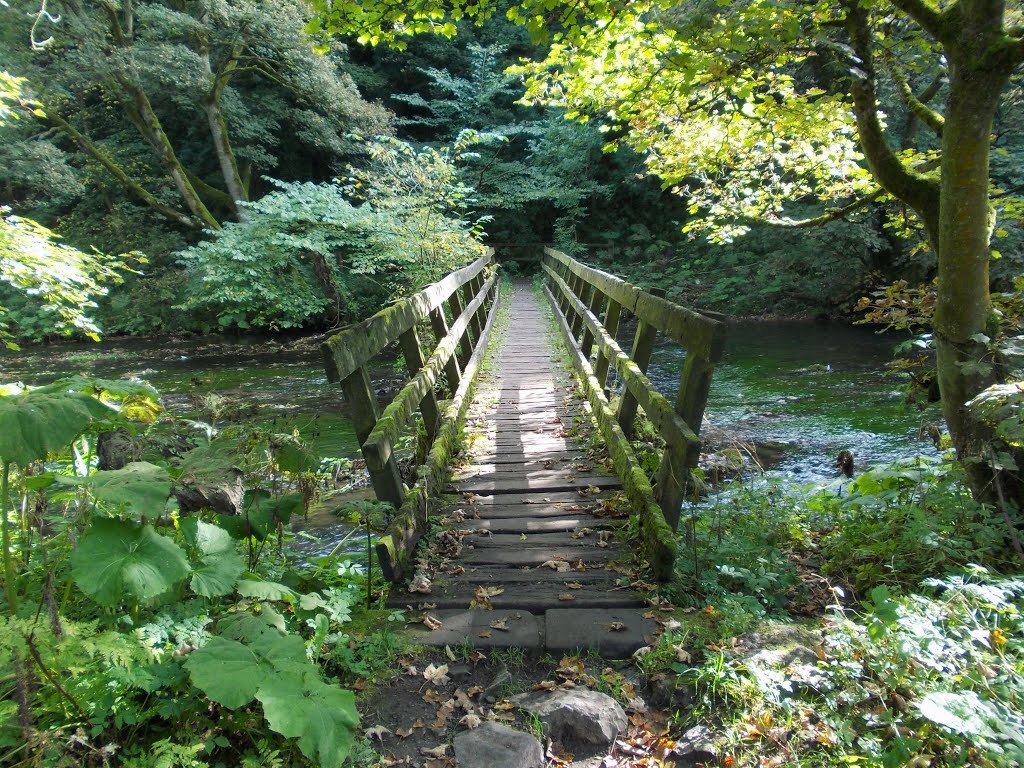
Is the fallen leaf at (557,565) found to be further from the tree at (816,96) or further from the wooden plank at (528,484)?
the tree at (816,96)

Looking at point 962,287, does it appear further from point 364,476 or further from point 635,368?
point 364,476

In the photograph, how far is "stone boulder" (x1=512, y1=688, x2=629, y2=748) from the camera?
206 cm

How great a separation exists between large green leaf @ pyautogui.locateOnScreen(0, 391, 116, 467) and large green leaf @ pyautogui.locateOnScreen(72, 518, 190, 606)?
11.9 inches

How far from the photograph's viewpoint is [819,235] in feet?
51.6

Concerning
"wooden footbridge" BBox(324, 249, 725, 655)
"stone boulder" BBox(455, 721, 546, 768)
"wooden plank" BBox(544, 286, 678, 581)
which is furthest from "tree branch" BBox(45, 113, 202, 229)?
"stone boulder" BBox(455, 721, 546, 768)

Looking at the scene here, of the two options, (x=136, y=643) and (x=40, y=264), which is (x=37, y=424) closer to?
(x=136, y=643)

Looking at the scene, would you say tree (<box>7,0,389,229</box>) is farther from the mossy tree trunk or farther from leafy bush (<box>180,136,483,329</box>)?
the mossy tree trunk

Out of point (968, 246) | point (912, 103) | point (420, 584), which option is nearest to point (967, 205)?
point (968, 246)

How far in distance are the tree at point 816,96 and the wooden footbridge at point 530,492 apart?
1679mm

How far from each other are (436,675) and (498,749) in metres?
0.47

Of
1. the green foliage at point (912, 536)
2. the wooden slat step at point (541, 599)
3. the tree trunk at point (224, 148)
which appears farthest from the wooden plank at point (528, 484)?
the tree trunk at point (224, 148)

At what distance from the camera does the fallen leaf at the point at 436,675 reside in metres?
2.35

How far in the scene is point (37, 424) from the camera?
67.1 inches

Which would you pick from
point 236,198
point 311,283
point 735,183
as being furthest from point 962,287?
point 236,198
